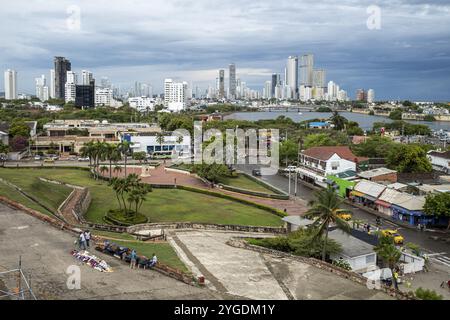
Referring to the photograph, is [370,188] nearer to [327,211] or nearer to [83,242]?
[327,211]

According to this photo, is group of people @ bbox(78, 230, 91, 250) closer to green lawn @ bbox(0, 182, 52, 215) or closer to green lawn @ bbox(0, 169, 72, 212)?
green lawn @ bbox(0, 182, 52, 215)

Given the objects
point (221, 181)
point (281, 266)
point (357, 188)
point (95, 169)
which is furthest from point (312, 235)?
point (95, 169)

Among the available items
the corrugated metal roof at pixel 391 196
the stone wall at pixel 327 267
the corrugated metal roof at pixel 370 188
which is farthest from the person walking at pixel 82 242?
the corrugated metal roof at pixel 370 188

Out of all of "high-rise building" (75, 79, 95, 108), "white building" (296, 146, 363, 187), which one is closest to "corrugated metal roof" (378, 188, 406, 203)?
"white building" (296, 146, 363, 187)

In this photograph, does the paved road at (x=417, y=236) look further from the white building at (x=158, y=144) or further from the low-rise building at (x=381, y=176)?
the white building at (x=158, y=144)

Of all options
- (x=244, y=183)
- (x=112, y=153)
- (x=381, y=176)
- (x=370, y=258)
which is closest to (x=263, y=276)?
(x=370, y=258)
